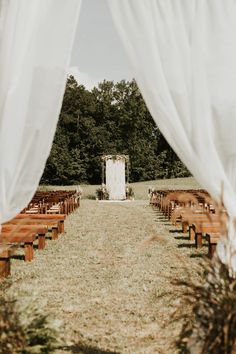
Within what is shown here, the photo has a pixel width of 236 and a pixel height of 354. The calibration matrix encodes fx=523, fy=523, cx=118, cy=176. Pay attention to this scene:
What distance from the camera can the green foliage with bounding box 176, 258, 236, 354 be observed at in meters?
2.58

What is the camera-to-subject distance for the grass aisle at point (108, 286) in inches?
149

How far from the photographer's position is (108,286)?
5590 millimetres

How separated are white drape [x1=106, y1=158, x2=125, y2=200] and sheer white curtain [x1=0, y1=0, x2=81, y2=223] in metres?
18.7

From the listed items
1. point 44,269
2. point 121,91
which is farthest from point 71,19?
point 121,91

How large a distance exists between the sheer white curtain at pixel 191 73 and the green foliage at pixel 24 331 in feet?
4.25

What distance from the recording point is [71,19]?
11.8 feet

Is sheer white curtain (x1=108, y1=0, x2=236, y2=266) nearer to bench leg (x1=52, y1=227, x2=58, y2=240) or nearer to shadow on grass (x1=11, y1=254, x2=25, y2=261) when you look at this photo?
shadow on grass (x1=11, y1=254, x2=25, y2=261)

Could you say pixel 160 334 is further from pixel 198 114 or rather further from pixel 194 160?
pixel 198 114

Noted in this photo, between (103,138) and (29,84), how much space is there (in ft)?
133

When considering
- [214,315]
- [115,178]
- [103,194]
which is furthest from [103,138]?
[214,315]

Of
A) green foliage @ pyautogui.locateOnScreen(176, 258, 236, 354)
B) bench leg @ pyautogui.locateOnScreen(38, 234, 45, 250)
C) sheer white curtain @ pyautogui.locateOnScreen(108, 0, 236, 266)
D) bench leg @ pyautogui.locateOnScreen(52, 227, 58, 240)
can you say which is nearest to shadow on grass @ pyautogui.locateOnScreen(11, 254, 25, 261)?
bench leg @ pyautogui.locateOnScreen(38, 234, 45, 250)

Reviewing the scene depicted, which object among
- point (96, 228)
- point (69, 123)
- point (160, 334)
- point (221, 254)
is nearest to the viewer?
point (221, 254)

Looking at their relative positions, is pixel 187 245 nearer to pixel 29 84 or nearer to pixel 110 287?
pixel 110 287

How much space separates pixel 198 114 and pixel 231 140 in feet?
0.89
